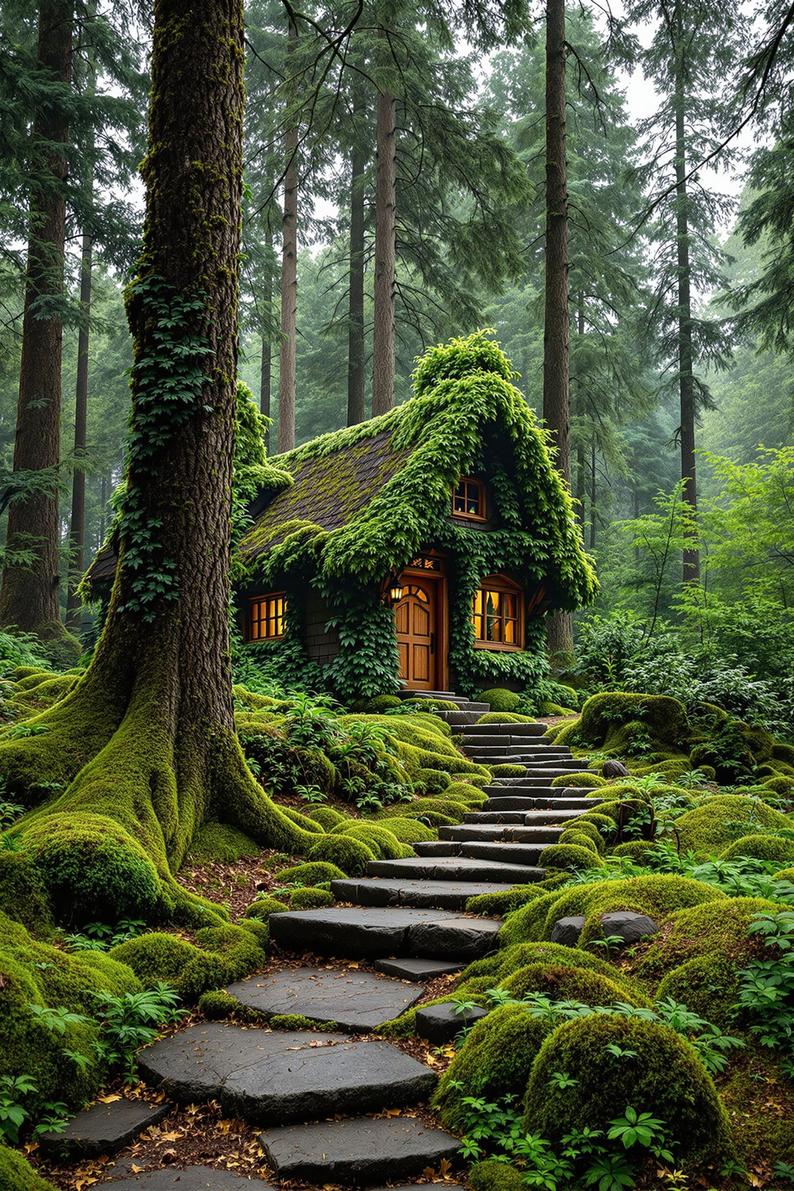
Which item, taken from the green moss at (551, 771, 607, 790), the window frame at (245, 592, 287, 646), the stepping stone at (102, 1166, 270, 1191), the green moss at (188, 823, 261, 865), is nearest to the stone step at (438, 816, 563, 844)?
the green moss at (551, 771, 607, 790)

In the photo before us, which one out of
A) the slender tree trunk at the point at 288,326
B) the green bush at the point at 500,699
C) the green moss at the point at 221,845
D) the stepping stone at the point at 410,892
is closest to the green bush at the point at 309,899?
the stepping stone at the point at 410,892

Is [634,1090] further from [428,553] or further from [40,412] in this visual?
[40,412]

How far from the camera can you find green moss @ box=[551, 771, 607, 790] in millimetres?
9333

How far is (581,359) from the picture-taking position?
2755cm

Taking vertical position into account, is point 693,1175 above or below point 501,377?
below

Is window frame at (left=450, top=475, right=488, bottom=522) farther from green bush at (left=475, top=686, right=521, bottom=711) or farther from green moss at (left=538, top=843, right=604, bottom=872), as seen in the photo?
green moss at (left=538, top=843, right=604, bottom=872)

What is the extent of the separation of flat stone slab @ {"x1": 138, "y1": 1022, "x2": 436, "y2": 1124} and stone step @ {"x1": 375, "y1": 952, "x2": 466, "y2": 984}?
82 cm

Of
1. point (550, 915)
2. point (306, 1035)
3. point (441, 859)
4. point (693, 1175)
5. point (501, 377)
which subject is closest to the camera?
point (693, 1175)

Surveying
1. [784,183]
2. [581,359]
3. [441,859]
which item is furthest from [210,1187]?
[581,359]

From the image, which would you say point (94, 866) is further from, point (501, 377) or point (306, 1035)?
point (501, 377)

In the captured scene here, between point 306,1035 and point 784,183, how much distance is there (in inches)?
829

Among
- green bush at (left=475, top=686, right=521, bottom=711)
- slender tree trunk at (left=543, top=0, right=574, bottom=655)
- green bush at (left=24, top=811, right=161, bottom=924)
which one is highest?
slender tree trunk at (left=543, top=0, right=574, bottom=655)

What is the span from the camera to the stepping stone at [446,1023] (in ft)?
12.7

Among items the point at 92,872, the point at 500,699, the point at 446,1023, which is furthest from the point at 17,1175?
the point at 500,699
